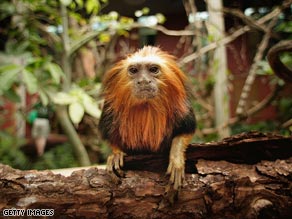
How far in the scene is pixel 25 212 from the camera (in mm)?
1412

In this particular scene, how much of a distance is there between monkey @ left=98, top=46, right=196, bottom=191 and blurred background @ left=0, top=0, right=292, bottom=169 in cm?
53

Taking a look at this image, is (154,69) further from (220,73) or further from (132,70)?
Answer: (220,73)

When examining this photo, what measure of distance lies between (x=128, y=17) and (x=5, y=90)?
3.90 ft

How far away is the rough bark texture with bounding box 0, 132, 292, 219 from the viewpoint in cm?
145

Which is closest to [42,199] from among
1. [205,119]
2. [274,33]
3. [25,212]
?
[25,212]

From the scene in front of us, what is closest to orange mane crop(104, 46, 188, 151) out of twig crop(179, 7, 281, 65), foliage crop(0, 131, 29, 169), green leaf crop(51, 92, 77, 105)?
green leaf crop(51, 92, 77, 105)

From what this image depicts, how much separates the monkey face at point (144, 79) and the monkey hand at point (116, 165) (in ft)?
1.04

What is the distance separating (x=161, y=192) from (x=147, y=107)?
0.42m

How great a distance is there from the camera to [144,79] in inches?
63.4

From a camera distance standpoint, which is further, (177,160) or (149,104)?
(149,104)

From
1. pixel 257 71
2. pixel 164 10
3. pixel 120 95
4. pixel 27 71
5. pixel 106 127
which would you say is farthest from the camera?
pixel 257 71

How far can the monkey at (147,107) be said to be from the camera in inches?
64.6

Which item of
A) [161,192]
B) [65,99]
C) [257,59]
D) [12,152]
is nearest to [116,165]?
[161,192]

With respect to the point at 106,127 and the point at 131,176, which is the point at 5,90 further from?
the point at 131,176
